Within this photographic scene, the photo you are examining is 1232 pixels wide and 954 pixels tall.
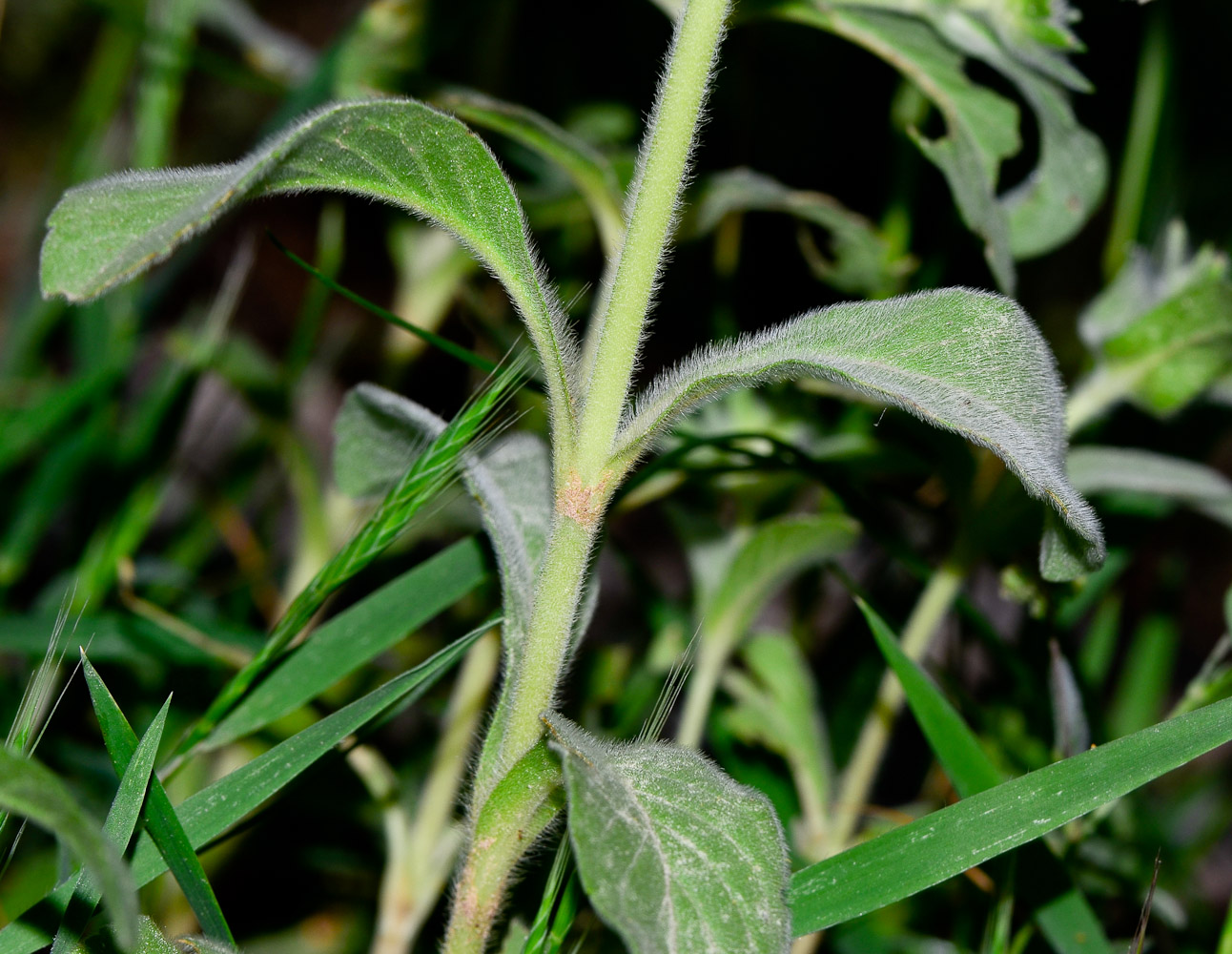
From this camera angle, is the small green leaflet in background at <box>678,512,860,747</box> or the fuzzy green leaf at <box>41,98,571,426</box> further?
the small green leaflet in background at <box>678,512,860,747</box>

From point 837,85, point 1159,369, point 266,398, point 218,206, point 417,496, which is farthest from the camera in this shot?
point 837,85

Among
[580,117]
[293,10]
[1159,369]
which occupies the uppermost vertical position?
[293,10]

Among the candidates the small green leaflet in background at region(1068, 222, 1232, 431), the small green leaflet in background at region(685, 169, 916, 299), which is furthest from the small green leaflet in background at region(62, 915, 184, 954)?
the small green leaflet in background at region(1068, 222, 1232, 431)

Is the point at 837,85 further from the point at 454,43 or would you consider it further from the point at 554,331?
the point at 554,331

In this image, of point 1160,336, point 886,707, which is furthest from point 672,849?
point 1160,336

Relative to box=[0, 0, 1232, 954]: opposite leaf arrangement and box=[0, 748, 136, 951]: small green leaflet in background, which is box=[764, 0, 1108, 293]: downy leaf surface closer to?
box=[0, 0, 1232, 954]: opposite leaf arrangement

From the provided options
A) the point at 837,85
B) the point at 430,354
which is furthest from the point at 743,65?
the point at 430,354

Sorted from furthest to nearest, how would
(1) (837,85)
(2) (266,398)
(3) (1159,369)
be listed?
1. (1) (837,85)
2. (2) (266,398)
3. (3) (1159,369)
